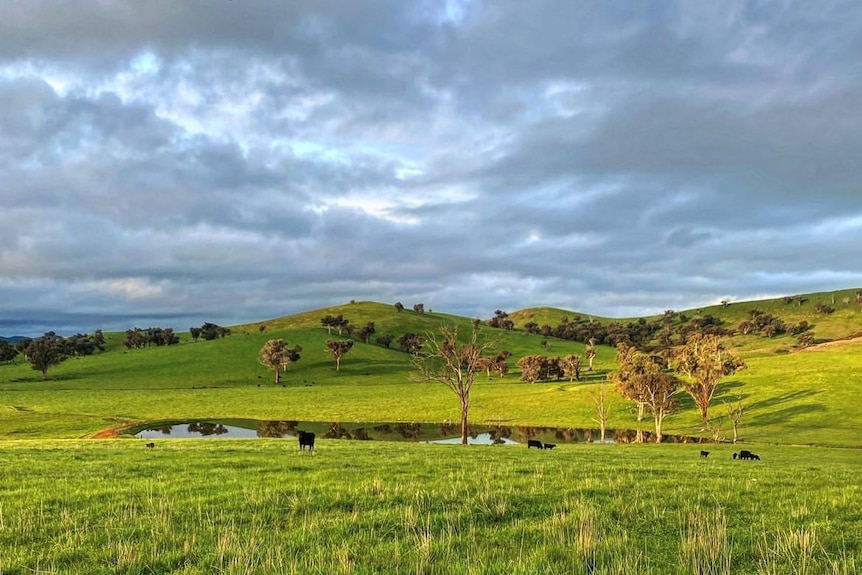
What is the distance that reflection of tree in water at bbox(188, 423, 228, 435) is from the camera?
8041 cm

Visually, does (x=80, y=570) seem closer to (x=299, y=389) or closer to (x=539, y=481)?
(x=539, y=481)

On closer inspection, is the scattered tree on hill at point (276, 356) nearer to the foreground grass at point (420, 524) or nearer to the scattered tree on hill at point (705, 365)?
the scattered tree on hill at point (705, 365)

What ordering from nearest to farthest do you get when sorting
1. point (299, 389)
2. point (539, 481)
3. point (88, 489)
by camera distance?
point (88, 489)
point (539, 481)
point (299, 389)

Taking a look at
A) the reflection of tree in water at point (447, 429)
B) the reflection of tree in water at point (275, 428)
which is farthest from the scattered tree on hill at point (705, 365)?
the reflection of tree in water at point (275, 428)

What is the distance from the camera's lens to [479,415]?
100 meters

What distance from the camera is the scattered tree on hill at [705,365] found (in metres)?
80.4

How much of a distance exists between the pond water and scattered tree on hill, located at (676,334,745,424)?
1178 centimetres

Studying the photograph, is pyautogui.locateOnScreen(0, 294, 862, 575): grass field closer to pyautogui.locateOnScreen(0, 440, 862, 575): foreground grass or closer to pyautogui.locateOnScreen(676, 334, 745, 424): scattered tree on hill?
pyautogui.locateOnScreen(0, 440, 862, 575): foreground grass

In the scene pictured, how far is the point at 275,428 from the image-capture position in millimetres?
84500

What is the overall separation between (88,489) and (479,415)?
89.7 m

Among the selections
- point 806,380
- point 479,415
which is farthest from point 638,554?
point 806,380

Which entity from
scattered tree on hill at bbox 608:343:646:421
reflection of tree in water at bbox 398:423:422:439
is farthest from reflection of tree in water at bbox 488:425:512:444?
scattered tree on hill at bbox 608:343:646:421

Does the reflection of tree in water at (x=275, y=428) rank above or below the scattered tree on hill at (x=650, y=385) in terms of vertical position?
below

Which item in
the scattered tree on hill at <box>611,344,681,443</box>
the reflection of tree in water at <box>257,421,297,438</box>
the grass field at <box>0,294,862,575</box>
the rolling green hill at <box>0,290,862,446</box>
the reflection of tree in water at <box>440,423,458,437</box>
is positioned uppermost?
the grass field at <box>0,294,862,575</box>
